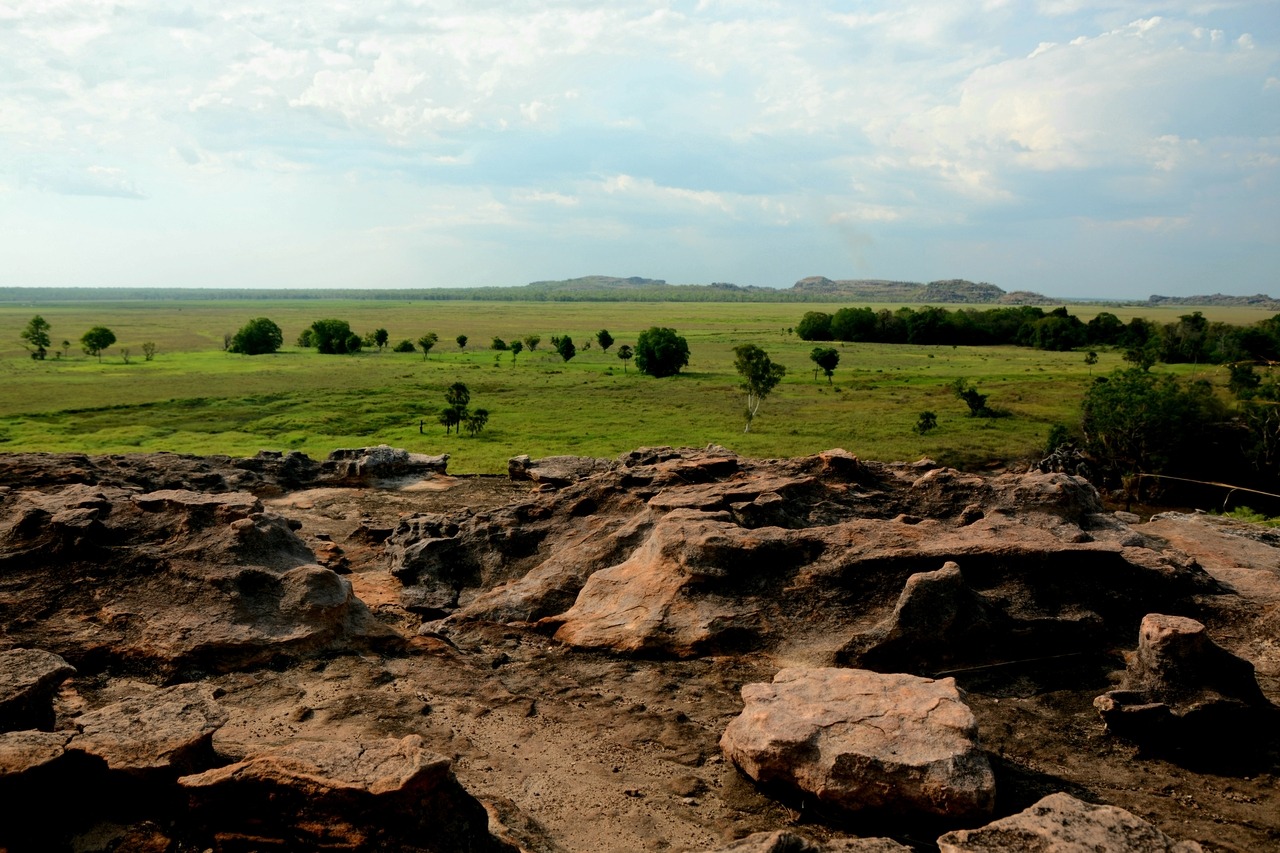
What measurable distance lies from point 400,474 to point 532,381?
43.0 metres

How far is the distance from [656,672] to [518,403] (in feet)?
162

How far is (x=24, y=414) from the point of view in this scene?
51.5 metres

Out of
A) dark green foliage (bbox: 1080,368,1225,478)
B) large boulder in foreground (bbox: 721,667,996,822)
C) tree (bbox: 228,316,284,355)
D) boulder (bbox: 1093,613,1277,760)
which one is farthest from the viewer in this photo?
tree (bbox: 228,316,284,355)

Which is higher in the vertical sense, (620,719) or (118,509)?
(118,509)

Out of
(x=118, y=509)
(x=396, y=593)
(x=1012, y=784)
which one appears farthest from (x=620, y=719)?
(x=118, y=509)

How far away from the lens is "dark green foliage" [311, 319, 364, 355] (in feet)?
340

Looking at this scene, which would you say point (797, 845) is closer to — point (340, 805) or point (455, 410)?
point (340, 805)

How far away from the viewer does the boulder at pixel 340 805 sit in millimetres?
8031

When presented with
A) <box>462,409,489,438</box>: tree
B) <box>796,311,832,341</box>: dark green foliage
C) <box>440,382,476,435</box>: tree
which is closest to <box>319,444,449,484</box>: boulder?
<box>462,409,489,438</box>: tree

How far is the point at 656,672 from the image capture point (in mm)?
13148

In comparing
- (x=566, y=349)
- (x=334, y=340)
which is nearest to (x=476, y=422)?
(x=566, y=349)

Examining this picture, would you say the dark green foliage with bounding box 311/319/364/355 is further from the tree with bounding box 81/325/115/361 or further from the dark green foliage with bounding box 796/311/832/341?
the dark green foliage with bounding box 796/311/832/341

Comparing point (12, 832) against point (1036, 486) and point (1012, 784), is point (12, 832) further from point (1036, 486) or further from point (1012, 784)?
point (1036, 486)

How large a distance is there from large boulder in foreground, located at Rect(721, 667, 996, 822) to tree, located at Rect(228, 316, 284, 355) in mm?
101704
